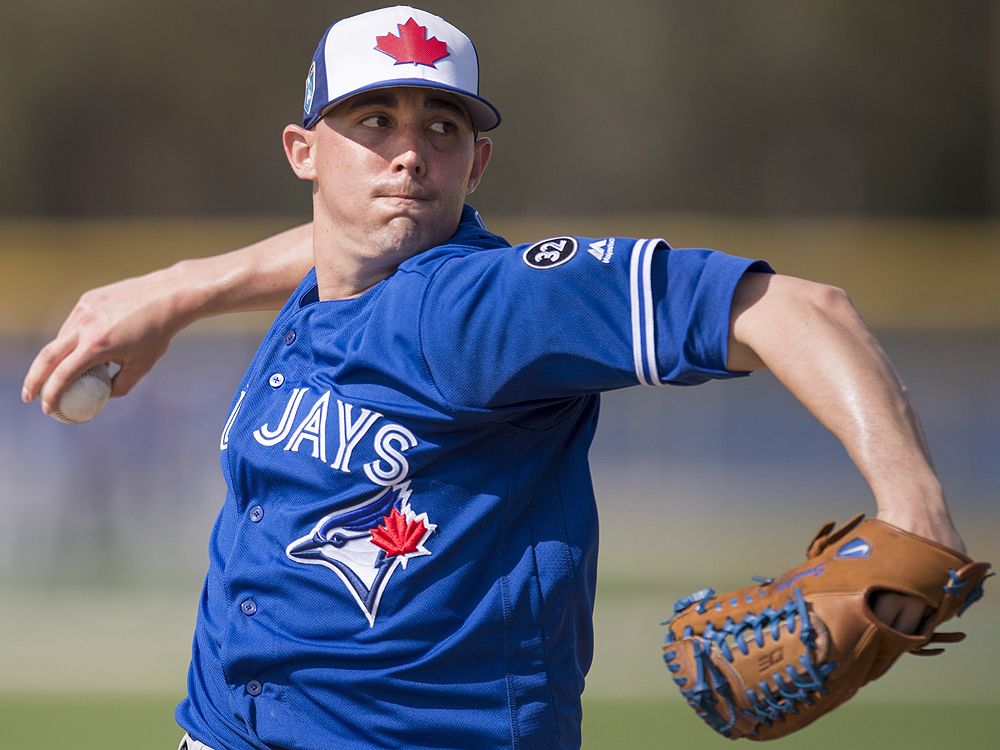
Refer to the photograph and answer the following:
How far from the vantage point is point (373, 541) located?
2.13 metres

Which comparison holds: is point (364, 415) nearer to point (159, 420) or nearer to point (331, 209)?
point (331, 209)

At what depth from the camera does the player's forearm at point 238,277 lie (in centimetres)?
283

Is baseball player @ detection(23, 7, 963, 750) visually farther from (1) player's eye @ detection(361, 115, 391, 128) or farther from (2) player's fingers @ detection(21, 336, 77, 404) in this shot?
(2) player's fingers @ detection(21, 336, 77, 404)

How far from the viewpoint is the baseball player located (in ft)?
5.89

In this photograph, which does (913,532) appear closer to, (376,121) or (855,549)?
(855,549)

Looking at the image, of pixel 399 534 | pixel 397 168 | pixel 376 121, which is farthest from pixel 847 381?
pixel 376 121

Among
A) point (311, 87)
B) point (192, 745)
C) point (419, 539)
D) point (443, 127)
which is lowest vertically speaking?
point (192, 745)

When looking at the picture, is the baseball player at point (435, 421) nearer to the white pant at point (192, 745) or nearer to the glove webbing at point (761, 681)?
the white pant at point (192, 745)

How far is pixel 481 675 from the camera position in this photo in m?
2.13

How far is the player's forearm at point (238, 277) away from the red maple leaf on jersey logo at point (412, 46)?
0.65m

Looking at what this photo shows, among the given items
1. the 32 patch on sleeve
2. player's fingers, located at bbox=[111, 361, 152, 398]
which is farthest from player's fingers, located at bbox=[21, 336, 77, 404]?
the 32 patch on sleeve

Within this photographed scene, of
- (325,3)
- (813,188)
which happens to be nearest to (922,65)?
(813,188)

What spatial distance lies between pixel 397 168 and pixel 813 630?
3.55 ft

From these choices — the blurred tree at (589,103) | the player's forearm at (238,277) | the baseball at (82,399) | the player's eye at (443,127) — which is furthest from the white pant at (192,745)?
the blurred tree at (589,103)
